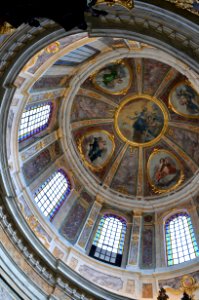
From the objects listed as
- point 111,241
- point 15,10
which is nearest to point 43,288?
point 111,241

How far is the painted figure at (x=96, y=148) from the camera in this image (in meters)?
24.5

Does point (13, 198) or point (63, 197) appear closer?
point (13, 198)

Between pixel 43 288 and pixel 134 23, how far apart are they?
9.57 metres

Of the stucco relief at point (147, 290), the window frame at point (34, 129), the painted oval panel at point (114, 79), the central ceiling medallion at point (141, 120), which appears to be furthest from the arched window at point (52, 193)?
the central ceiling medallion at point (141, 120)

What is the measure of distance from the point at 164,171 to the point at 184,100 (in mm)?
4197

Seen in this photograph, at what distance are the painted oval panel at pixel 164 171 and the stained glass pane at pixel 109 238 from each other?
135 inches

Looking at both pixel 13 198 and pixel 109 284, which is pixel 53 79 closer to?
pixel 13 198

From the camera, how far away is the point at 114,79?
A: 24125mm

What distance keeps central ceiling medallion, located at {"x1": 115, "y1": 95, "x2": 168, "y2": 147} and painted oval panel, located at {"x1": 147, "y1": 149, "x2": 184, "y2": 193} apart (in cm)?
111

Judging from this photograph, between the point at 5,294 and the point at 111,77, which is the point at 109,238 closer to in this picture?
the point at 5,294

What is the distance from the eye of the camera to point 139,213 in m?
22.3

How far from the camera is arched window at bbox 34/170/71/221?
62.3 ft

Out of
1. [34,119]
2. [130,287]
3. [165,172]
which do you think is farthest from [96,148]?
[130,287]

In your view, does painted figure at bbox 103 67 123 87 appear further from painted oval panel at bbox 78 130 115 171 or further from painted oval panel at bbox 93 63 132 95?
painted oval panel at bbox 78 130 115 171
